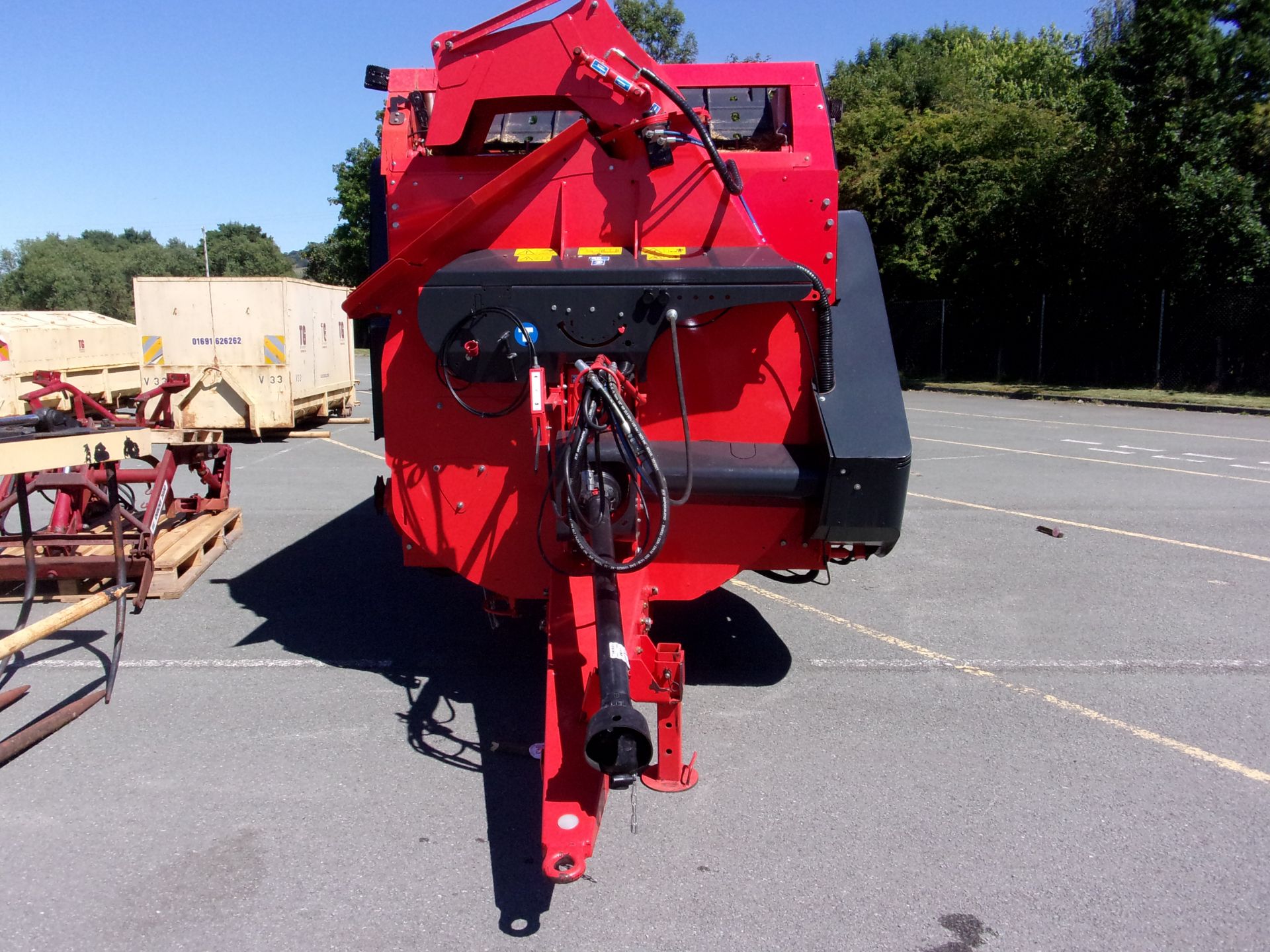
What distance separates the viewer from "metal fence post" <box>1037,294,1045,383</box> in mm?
23781

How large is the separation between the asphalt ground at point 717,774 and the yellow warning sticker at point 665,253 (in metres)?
2.05

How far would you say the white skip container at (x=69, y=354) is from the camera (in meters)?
14.3

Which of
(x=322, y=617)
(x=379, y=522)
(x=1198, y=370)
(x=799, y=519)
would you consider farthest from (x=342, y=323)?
(x=1198, y=370)

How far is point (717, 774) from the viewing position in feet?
12.9

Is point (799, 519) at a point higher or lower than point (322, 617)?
higher

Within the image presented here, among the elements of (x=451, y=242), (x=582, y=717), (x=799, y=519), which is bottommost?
(x=582, y=717)

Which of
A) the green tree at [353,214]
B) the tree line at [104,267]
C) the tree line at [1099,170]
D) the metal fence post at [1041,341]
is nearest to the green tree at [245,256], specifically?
the tree line at [104,267]

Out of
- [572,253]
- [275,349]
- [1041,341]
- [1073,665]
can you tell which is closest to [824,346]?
[572,253]

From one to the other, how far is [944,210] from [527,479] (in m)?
26.1

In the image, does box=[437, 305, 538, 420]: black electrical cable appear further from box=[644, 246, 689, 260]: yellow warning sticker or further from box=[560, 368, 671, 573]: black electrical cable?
box=[644, 246, 689, 260]: yellow warning sticker

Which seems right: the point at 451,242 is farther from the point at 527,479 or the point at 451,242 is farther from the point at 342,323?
the point at 342,323

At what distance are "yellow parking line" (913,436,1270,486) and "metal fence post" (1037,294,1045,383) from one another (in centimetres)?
1126

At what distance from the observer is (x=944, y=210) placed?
90.4ft

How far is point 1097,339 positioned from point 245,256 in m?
64.0
